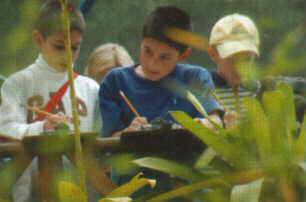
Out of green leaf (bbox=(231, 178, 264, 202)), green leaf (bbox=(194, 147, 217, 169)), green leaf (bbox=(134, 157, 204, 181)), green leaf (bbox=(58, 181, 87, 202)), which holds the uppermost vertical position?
green leaf (bbox=(58, 181, 87, 202))

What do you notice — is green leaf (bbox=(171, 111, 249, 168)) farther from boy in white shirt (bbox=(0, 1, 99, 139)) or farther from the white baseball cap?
boy in white shirt (bbox=(0, 1, 99, 139))

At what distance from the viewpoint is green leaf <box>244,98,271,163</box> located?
1.99ft

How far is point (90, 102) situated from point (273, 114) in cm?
185

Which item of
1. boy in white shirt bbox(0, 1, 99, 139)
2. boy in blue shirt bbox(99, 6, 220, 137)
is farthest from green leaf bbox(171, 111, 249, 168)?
boy in blue shirt bbox(99, 6, 220, 137)

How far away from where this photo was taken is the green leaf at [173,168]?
2.41 ft

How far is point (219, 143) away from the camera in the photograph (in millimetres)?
742

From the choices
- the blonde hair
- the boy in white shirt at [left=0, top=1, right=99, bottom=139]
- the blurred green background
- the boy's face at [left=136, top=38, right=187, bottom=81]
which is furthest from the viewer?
the blonde hair

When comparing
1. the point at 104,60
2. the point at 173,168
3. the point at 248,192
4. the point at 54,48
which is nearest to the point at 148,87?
the point at 104,60

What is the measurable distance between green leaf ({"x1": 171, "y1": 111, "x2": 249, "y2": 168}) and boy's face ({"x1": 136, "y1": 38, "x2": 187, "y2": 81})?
142 cm

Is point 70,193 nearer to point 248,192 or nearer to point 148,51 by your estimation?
point 248,192

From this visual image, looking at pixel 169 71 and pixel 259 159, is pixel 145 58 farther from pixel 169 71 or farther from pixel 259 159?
pixel 259 159

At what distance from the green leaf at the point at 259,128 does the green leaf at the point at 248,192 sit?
3cm

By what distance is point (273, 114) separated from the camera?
669 mm

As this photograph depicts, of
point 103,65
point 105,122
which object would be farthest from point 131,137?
point 103,65
